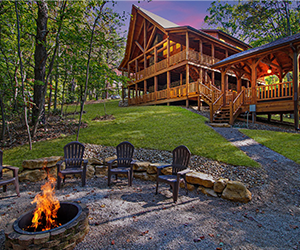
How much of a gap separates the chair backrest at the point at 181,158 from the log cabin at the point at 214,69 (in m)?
5.29

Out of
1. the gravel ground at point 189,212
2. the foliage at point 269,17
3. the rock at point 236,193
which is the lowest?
the gravel ground at point 189,212

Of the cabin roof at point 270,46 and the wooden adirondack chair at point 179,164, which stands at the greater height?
the cabin roof at point 270,46

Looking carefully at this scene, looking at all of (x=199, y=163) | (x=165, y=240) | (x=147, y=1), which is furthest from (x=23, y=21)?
(x=165, y=240)

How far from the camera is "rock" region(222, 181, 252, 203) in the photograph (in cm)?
344

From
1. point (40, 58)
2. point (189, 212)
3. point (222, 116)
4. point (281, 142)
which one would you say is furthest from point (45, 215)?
point (222, 116)

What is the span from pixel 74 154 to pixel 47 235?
2.85 meters

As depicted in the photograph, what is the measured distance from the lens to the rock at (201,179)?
12.6 feet

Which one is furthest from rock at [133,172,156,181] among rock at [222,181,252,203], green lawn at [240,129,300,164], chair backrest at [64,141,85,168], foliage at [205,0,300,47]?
foliage at [205,0,300,47]

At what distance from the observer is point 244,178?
13.3 ft

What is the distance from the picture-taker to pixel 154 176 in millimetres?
4727

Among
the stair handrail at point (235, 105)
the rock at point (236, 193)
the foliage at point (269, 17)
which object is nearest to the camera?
the rock at point (236, 193)

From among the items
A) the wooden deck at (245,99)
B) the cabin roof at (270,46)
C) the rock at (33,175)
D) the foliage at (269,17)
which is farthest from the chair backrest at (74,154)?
the foliage at (269,17)

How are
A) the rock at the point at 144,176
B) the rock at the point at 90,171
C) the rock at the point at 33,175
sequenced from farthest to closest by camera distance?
the rock at the point at 90,171 → the rock at the point at 144,176 → the rock at the point at 33,175

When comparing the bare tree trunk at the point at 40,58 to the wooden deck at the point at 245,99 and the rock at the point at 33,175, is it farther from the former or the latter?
the wooden deck at the point at 245,99
